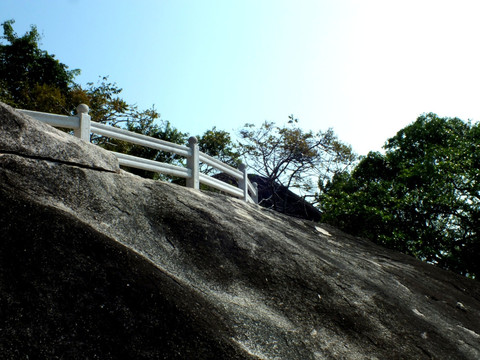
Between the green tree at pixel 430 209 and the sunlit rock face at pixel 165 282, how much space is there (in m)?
10.1

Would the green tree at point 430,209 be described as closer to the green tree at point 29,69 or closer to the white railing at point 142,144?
the white railing at point 142,144

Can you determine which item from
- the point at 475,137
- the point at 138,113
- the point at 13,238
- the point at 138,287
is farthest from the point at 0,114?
the point at 138,113

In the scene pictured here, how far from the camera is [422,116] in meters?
21.7

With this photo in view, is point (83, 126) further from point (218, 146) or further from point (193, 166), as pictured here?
point (218, 146)

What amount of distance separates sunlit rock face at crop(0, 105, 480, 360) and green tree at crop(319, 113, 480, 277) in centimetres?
1008

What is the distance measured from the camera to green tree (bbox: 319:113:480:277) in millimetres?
16953

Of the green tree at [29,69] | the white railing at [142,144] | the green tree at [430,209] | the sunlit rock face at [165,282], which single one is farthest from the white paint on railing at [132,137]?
the green tree at [29,69]

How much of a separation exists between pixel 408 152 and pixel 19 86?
61.5 feet

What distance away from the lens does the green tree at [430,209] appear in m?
17.0

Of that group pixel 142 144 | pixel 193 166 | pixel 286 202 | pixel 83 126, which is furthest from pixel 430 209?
pixel 83 126

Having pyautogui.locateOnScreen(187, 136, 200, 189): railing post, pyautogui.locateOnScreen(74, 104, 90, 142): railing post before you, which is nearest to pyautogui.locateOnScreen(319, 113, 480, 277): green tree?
pyautogui.locateOnScreen(187, 136, 200, 189): railing post

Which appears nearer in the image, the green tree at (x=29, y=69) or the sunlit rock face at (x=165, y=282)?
the sunlit rock face at (x=165, y=282)

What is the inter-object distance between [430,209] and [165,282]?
15.2 m

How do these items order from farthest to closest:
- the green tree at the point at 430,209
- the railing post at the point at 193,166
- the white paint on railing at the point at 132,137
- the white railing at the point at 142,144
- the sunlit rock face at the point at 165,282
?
the green tree at the point at 430,209, the railing post at the point at 193,166, the white paint on railing at the point at 132,137, the white railing at the point at 142,144, the sunlit rock face at the point at 165,282
